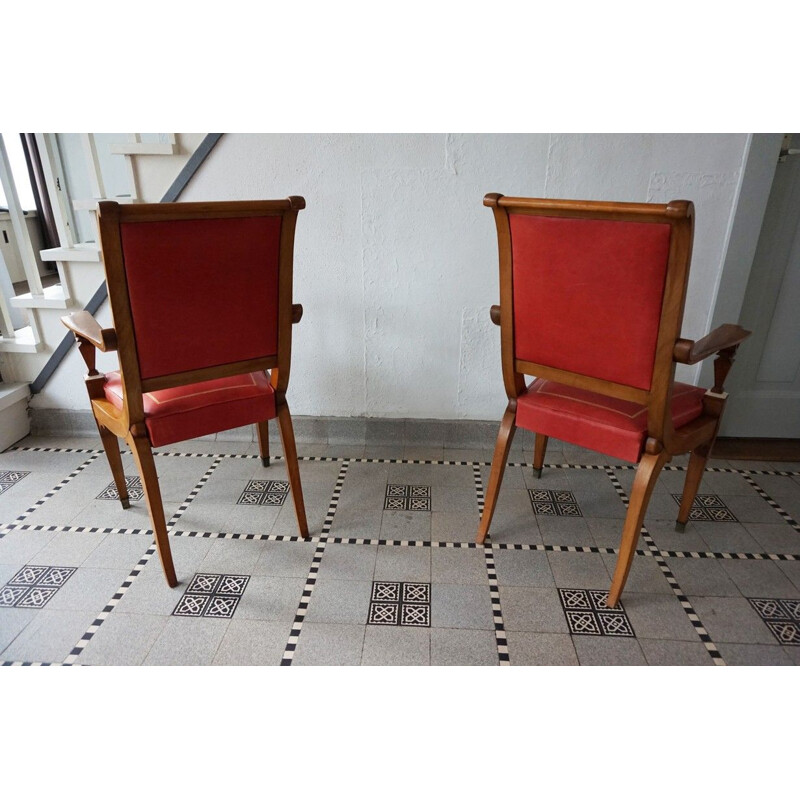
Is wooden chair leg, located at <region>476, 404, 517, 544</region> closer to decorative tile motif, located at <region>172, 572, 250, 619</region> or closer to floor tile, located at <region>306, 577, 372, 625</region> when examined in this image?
floor tile, located at <region>306, 577, 372, 625</region>

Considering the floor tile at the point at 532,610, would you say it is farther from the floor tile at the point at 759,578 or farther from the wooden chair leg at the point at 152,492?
the wooden chair leg at the point at 152,492

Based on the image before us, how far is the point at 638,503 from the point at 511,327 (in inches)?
23.4

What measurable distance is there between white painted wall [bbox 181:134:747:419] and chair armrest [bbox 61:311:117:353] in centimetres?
81

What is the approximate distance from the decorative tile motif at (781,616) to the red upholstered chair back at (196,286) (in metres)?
1.60

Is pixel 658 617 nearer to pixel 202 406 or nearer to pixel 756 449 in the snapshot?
pixel 756 449

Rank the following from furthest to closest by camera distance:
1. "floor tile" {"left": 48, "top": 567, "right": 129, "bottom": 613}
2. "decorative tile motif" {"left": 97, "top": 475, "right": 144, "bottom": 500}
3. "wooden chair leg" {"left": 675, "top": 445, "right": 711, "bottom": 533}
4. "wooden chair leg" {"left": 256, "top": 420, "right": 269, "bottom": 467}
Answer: "wooden chair leg" {"left": 256, "top": 420, "right": 269, "bottom": 467}, "decorative tile motif" {"left": 97, "top": 475, "right": 144, "bottom": 500}, "wooden chair leg" {"left": 675, "top": 445, "right": 711, "bottom": 533}, "floor tile" {"left": 48, "top": 567, "right": 129, "bottom": 613}

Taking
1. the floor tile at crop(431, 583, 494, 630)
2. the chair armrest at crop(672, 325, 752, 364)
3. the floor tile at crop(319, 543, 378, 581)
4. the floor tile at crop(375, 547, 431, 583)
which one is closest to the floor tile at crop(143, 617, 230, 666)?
the floor tile at crop(319, 543, 378, 581)

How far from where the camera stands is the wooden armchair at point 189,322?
4.54 ft

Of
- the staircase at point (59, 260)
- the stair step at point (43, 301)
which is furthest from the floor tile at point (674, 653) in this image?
the stair step at point (43, 301)

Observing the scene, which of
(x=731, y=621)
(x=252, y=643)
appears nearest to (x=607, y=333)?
(x=731, y=621)

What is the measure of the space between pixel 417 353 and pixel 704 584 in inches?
53.1

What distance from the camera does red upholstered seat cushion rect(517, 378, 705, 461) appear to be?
155 cm

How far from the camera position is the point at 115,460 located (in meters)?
2.00

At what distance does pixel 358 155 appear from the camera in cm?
218
